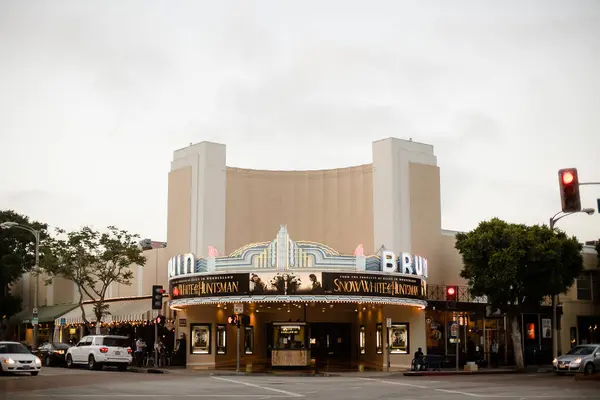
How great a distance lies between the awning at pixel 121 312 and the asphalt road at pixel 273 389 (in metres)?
17.4

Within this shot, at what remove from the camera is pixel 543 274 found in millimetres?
47500

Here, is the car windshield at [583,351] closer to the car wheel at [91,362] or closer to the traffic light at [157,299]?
the traffic light at [157,299]

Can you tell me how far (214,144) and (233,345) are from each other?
42.3 feet

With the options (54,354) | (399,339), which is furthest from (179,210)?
(399,339)

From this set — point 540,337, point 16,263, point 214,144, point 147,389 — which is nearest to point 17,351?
A: point 147,389

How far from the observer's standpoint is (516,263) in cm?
4644

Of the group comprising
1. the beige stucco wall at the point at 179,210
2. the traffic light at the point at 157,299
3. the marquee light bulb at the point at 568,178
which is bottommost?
the traffic light at the point at 157,299

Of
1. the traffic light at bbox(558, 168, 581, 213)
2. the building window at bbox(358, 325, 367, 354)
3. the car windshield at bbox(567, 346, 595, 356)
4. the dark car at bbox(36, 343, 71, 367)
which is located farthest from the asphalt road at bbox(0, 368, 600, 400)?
the building window at bbox(358, 325, 367, 354)

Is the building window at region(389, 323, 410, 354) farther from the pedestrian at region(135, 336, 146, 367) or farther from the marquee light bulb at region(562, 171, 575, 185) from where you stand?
the marquee light bulb at region(562, 171, 575, 185)

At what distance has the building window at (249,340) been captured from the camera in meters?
51.5

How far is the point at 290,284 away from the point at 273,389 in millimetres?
15006

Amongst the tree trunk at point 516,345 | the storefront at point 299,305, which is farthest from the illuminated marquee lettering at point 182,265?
the tree trunk at point 516,345

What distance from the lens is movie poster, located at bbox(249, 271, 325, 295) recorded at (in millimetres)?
43438

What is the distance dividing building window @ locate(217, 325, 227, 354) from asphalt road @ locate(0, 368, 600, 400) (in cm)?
1506
